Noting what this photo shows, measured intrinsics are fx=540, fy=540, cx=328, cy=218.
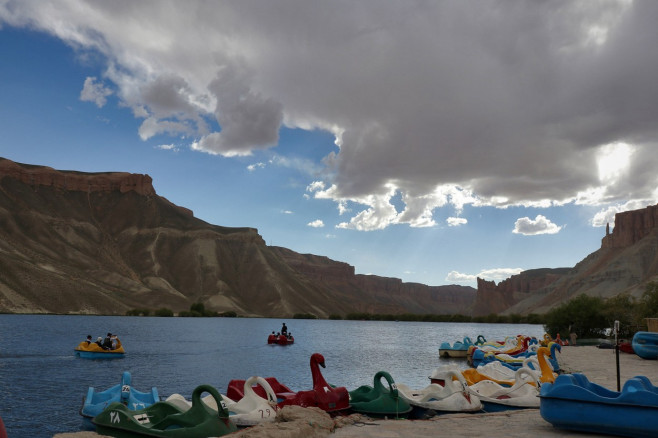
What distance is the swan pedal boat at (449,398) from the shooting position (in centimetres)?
1753

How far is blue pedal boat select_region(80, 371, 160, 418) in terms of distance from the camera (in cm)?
1727

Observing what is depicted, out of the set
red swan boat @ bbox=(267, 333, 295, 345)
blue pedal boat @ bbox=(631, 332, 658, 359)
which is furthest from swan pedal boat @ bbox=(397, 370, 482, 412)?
red swan boat @ bbox=(267, 333, 295, 345)

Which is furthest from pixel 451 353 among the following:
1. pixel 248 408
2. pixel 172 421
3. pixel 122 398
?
pixel 172 421

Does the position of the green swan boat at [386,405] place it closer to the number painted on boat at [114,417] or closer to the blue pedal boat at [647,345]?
the number painted on boat at [114,417]

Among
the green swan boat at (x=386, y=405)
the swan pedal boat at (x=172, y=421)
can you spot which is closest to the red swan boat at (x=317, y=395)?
the green swan boat at (x=386, y=405)

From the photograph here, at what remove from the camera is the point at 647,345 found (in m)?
34.8

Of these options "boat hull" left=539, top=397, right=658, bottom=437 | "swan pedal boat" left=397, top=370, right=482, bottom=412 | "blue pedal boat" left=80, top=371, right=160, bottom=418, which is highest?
"boat hull" left=539, top=397, right=658, bottom=437

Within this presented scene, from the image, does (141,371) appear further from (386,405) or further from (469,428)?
(469,428)

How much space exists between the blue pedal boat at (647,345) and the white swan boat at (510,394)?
19258 mm

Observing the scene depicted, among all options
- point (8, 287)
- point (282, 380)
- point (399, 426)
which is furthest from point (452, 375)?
point (8, 287)

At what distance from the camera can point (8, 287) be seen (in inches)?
5517

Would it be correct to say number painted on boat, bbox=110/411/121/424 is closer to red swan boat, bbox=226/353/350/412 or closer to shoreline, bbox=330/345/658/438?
red swan boat, bbox=226/353/350/412

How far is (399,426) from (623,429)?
15.7ft

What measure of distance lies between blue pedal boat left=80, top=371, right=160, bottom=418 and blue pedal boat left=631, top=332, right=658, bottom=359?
102 ft
